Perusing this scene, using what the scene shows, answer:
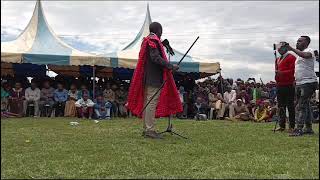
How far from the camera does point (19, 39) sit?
17484mm

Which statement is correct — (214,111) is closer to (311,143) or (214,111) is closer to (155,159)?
(311,143)

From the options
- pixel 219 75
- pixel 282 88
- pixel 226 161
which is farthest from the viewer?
pixel 219 75

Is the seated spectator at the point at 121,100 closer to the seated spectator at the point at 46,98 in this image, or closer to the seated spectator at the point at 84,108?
the seated spectator at the point at 84,108

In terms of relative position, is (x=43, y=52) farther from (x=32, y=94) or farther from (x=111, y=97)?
(x=111, y=97)

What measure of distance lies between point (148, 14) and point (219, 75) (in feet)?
18.4

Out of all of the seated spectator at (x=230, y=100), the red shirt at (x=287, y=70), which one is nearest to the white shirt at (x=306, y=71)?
the red shirt at (x=287, y=70)

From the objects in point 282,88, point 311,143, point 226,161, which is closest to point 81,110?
point 282,88

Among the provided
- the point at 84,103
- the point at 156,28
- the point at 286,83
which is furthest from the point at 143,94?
the point at 84,103

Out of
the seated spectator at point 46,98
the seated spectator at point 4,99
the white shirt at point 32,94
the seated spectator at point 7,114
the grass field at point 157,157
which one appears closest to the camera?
the grass field at point 157,157

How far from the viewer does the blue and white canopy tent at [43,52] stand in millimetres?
15664

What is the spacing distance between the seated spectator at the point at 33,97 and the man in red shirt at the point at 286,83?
9.39 metres

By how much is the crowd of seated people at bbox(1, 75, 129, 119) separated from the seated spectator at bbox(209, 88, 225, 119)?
3.16 m

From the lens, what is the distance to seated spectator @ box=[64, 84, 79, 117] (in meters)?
16.1

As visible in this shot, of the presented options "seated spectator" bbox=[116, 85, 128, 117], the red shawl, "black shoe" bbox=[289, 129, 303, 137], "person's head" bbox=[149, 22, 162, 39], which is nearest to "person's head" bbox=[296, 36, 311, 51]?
"black shoe" bbox=[289, 129, 303, 137]
